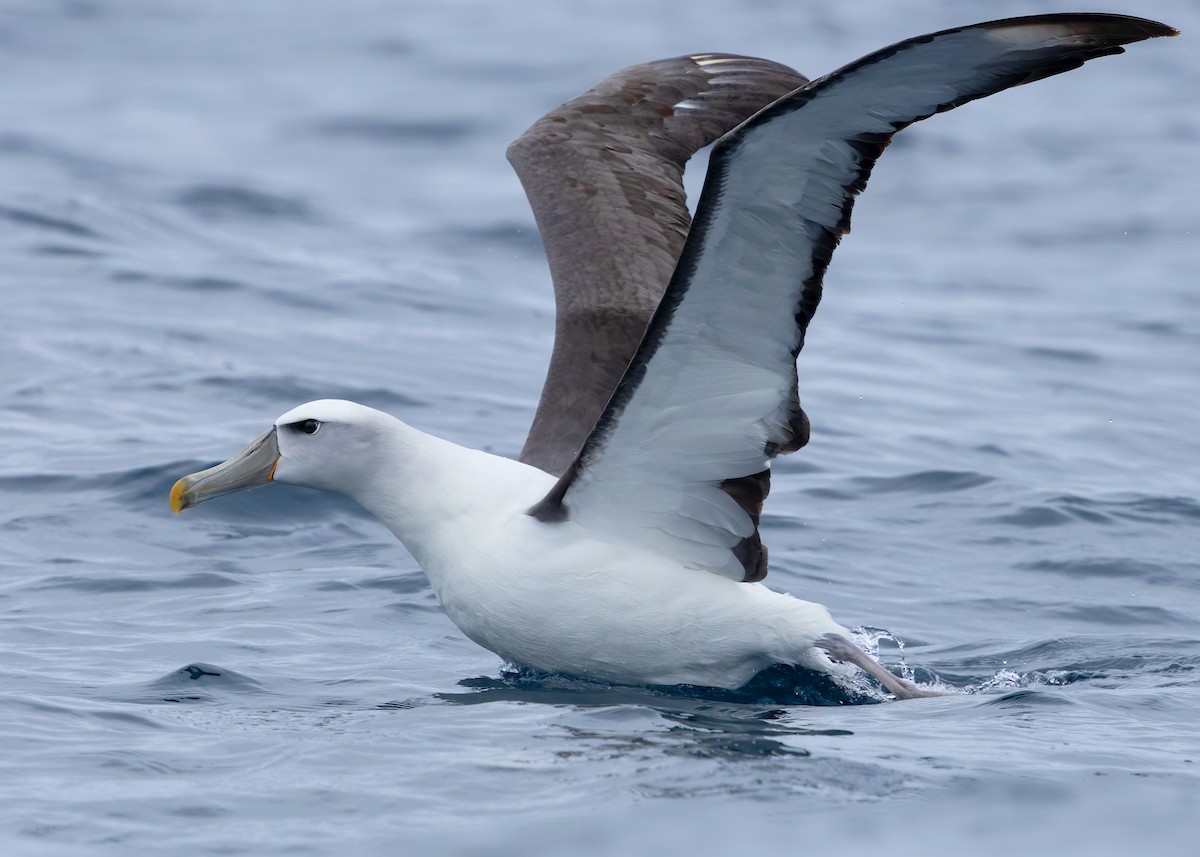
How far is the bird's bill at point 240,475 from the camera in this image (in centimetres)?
704

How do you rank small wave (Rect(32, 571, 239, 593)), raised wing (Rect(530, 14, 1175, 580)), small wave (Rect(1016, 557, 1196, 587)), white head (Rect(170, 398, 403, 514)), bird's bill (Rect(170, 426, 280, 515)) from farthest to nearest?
1. small wave (Rect(1016, 557, 1196, 587))
2. small wave (Rect(32, 571, 239, 593))
3. bird's bill (Rect(170, 426, 280, 515))
4. white head (Rect(170, 398, 403, 514))
5. raised wing (Rect(530, 14, 1175, 580))

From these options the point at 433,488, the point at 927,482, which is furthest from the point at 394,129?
the point at 433,488

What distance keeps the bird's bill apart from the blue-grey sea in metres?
0.69

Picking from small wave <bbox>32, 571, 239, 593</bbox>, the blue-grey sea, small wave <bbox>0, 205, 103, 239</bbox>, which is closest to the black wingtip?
the blue-grey sea

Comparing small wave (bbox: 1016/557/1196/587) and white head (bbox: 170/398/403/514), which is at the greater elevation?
white head (bbox: 170/398/403/514)

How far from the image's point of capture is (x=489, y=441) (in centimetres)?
1128

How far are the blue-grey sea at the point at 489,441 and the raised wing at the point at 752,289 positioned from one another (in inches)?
27.6

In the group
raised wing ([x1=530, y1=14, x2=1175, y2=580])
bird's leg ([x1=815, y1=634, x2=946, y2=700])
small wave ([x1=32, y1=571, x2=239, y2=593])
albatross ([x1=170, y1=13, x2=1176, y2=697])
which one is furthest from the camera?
small wave ([x1=32, y1=571, x2=239, y2=593])

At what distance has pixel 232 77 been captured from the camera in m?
22.4

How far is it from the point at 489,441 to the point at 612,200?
11.2 ft

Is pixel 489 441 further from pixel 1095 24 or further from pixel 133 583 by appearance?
pixel 1095 24

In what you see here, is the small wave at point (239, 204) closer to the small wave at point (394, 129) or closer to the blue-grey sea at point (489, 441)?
the blue-grey sea at point (489, 441)

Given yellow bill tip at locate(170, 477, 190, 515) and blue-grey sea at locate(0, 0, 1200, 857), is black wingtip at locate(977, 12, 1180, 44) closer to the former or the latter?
blue-grey sea at locate(0, 0, 1200, 857)

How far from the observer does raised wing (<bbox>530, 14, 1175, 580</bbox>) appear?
512 cm
